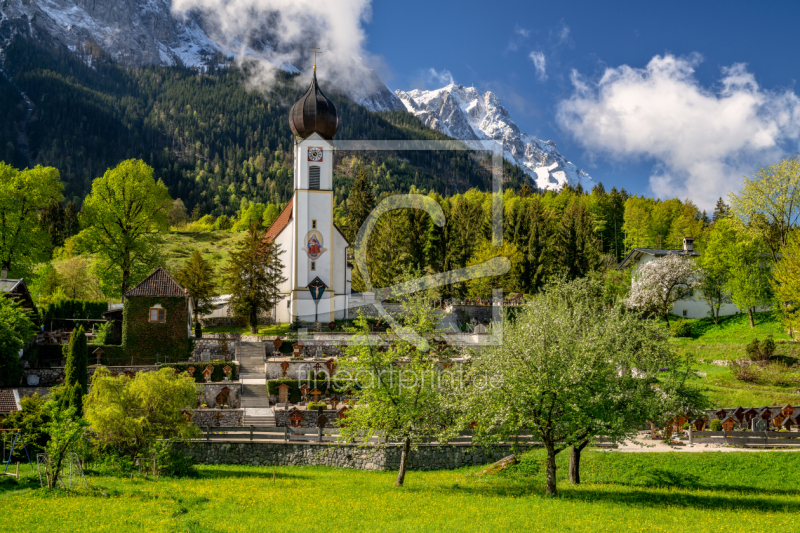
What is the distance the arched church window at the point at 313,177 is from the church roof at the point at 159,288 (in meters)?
15.8

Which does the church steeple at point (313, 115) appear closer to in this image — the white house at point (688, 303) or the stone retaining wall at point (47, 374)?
the stone retaining wall at point (47, 374)

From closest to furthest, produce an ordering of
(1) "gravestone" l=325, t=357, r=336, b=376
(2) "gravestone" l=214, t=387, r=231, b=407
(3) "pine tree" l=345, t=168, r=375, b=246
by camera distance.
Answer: (2) "gravestone" l=214, t=387, r=231, b=407 → (1) "gravestone" l=325, t=357, r=336, b=376 → (3) "pine tree" l=345, t=168, r=375, b=246

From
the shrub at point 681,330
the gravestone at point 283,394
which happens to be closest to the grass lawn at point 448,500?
the gravestone at point 283,394

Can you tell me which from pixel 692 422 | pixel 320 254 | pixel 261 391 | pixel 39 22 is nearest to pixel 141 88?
pixel 39 22

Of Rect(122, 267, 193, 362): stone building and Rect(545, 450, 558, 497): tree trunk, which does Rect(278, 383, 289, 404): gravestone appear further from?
Rect(545, 450, 558, 497): tree trunk

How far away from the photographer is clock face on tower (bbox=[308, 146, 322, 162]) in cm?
4506

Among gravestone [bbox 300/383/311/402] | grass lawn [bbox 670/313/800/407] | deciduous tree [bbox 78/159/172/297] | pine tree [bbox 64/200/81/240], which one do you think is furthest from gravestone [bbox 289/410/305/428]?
pine tree [bbox 64/200/81/240]

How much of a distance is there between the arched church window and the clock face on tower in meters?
0.74

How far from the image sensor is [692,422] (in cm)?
2519

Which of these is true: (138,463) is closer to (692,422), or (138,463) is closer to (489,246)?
(692,422)

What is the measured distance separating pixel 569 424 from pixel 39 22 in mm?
232708

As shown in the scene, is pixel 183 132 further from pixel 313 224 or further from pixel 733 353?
pixel 733 353

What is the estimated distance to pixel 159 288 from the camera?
32250 mm

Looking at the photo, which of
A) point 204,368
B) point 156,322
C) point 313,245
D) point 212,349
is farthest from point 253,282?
point 204,368
